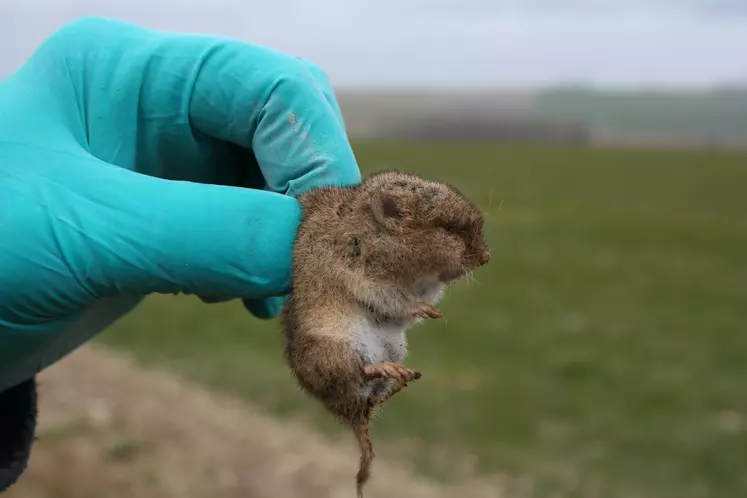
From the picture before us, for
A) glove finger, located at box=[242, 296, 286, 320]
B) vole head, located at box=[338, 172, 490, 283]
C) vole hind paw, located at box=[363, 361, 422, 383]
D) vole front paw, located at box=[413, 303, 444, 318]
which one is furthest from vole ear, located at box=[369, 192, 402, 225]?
glove finger, located at box=[242, 296, 286, 320]

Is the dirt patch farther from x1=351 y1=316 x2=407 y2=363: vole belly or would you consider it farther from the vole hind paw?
the vole hind paw

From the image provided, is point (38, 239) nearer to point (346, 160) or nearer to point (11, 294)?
point (11, 294)

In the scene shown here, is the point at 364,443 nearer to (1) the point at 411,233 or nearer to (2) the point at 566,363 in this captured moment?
(1) the point at 411,233

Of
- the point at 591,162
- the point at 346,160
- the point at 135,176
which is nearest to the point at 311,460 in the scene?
the point at 346,160

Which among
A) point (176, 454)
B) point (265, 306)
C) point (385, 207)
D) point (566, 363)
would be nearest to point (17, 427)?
point (265, 306)

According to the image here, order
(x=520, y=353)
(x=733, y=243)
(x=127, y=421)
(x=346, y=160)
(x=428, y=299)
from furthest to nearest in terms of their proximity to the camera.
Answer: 1. (x=733, y=243)
2. (x=520, y=353)
3. (x=127, y=421)
4. (x=346, y=160)
5. (x=428, y=299)
